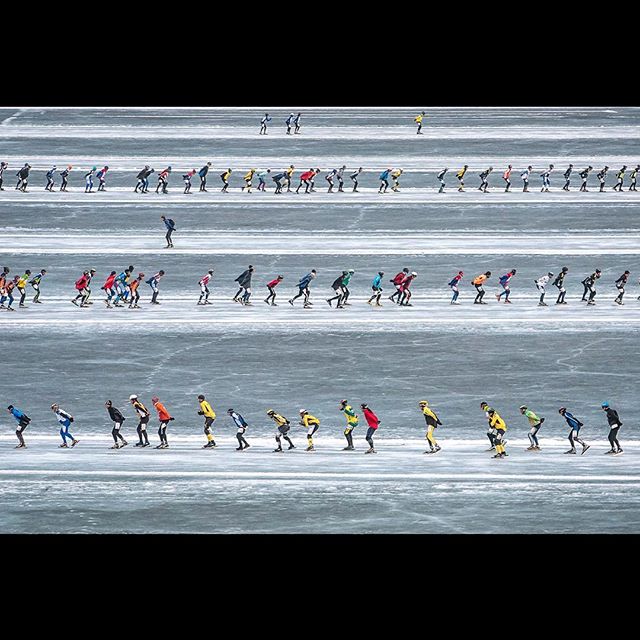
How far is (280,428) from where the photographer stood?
29688 millimetres

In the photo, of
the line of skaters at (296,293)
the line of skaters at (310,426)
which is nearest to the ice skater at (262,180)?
the line of skaters at (296,293)

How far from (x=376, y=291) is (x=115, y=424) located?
12.0 meters

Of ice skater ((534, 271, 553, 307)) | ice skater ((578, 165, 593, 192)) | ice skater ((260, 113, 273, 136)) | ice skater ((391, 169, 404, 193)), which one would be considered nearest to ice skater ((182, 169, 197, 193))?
ice skater ((391, 169, 404, 193))

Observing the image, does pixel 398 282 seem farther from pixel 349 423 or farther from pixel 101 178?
pixel 101 178

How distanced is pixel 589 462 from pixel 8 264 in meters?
21.5

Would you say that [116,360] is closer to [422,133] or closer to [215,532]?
[215,532]

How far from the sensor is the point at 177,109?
74.8m

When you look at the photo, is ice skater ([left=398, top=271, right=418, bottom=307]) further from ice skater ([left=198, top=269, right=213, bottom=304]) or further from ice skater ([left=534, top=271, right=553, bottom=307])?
ice skater ([left=198, top=269, right=213, bottom=304])

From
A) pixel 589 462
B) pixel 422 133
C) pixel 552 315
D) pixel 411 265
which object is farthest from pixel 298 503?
pixel 422 133

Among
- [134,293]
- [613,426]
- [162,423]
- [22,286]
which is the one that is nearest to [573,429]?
[613,426]

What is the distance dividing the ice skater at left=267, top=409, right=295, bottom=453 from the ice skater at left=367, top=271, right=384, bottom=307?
10.6 meters

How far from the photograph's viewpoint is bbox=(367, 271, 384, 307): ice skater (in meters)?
40.4

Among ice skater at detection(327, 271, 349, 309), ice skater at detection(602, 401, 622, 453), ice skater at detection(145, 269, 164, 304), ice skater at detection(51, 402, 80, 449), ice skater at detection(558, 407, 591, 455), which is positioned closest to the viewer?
ice skater at detection(602, 401, 622, 453)

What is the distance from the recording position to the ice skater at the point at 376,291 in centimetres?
4041
